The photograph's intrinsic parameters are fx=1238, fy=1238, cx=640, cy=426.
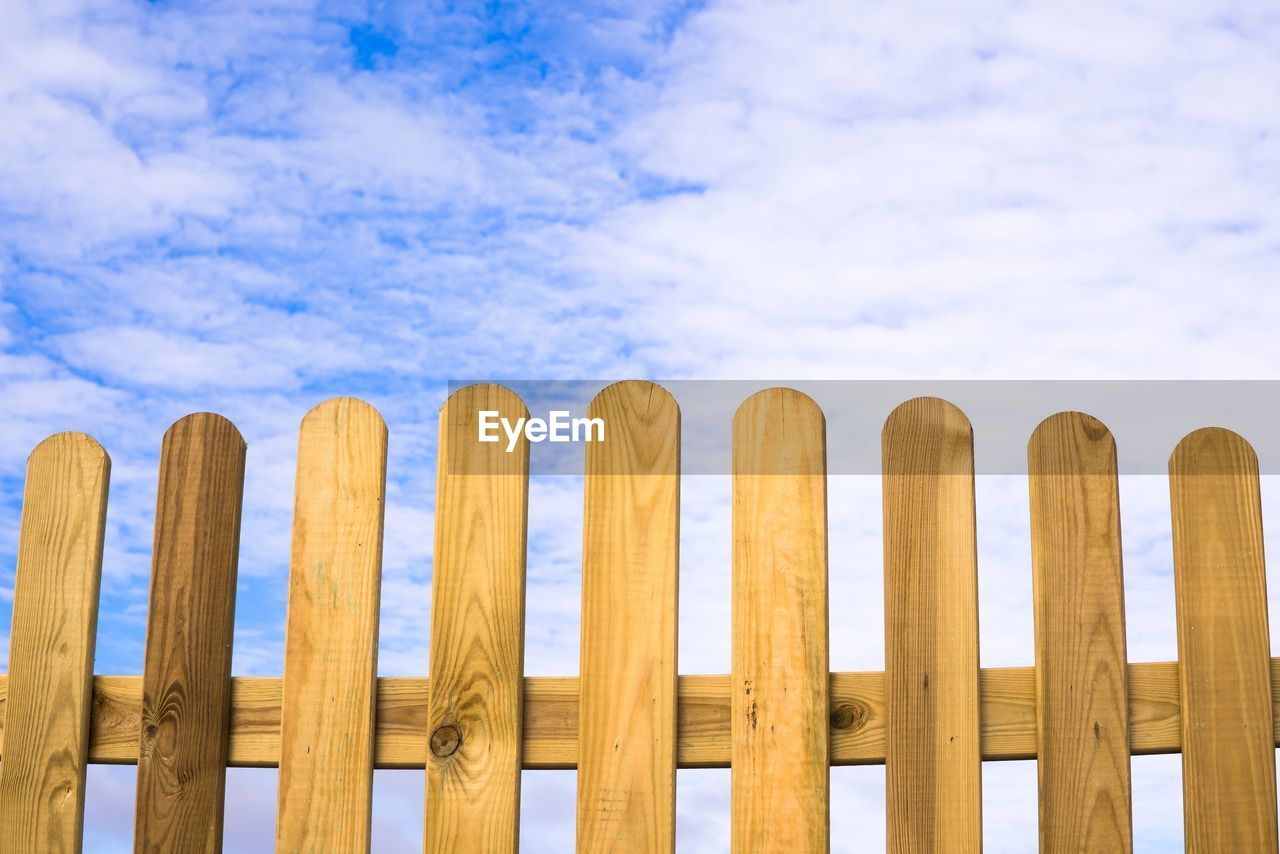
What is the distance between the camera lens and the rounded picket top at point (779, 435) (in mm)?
3285

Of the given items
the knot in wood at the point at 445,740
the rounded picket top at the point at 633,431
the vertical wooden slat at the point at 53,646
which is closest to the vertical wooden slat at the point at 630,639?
the rounded picket top at the point at 633,431

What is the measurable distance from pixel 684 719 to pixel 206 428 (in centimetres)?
154

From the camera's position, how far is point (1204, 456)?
350 centimetres

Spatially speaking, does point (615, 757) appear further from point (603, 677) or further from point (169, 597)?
point (169, 597)

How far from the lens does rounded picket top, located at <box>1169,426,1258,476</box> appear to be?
11.4 ft

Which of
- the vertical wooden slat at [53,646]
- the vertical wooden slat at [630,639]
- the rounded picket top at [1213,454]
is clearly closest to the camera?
the vertical wooden slat at [630,639]

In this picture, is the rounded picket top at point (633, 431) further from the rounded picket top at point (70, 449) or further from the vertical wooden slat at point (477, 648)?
the rounded picket top at point (70, 449)

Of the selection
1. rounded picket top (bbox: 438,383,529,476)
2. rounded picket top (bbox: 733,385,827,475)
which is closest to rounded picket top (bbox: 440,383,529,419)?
rounded picket top (bbox: 438,383,529,476)

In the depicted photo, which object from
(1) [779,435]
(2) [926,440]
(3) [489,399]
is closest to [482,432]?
(3) [489,399]

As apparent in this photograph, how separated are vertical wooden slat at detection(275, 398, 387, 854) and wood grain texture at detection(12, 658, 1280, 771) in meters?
0.07

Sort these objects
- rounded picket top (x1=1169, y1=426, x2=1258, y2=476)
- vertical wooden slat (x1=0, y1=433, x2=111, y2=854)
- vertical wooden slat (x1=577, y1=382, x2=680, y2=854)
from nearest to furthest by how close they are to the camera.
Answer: vertical wooden slat (x1=577, y1=382, x2=680, y2=854) < vertical wooden slat (x1=0, y1=433, x2=111, y2=854) < rounded picket top (x1=1169, y1=426, x2=1258, y2=476)

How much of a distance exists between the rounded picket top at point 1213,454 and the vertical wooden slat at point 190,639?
263 cm

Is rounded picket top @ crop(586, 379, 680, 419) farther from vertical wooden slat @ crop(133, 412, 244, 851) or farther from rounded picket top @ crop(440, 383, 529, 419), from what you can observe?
vertical wooden slat @ crop(133, 412, 244, 851)

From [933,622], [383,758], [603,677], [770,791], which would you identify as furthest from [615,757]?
[933,622]
